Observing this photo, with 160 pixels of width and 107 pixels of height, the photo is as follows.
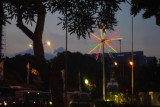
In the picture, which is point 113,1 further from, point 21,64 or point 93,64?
point 93,64

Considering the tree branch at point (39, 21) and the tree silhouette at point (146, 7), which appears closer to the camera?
the tree branch at point (39, 21)

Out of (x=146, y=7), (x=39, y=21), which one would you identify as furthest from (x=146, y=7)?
(x=39, y=21)

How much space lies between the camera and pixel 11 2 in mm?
12336

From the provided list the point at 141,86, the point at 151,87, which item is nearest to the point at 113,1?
the point at 151,87

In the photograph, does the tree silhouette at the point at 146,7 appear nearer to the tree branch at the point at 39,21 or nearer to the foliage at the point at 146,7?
the foliage at the point at 146,7

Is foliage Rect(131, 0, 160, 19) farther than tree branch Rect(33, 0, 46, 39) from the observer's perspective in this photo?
Yes

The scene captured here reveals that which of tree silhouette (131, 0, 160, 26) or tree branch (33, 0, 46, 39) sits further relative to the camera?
tree silhouette (131, 0, 160, 26)

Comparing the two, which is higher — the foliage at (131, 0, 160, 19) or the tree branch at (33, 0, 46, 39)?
the foliage at (131, 0, 160, 19)

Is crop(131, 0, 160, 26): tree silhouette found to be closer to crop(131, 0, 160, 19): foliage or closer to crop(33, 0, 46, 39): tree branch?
crop(131, 0, 160, 19): foliage

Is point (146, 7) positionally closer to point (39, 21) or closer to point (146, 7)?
point (146, 7)

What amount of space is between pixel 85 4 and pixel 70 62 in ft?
265

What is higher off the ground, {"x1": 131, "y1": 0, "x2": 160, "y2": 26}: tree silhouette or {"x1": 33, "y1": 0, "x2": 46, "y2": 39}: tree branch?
{"x1": 131, "y1": 0, "x2": 160, "y2": 26}: tree silhouette

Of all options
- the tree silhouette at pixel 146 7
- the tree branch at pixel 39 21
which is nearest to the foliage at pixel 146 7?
the tree silhouette at pixel 146 7

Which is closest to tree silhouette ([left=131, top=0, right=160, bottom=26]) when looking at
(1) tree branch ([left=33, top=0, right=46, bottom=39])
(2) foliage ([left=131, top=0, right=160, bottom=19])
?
(2) foliage ([left=131, top=0, right=160, bottom=19])
